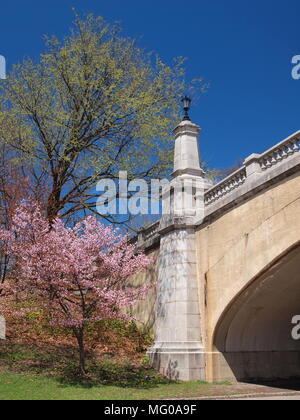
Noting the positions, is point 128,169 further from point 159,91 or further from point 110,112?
point 159,91

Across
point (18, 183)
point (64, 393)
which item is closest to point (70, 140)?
point (18, 183)

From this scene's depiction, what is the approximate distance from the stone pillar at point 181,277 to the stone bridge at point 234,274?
0.03m

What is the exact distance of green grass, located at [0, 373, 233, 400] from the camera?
33.6 feet

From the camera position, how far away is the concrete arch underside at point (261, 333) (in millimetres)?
13305

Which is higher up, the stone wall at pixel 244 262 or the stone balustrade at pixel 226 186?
the stone balustrade at pixel 226 186

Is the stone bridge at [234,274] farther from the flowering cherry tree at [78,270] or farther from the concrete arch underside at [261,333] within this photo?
the flowering cherry tree at [78,270]

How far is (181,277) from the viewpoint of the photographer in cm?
1500

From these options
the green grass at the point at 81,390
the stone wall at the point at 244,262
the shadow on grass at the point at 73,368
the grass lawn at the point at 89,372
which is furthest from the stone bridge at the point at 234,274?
the green grass at the point at 81,390

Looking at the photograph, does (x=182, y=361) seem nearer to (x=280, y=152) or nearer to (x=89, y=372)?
(x=89, y=372)

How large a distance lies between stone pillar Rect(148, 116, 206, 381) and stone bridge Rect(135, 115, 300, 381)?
0.03 m

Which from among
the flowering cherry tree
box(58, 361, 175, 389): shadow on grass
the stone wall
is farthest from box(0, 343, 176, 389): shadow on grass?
the stone wall

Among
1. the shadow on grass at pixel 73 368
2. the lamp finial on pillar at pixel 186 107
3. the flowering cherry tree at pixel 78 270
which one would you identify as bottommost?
the shadow on grass at pixel 73 368

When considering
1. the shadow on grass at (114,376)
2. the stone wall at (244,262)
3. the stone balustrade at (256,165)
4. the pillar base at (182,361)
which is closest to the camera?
the stone wall at (244,262)

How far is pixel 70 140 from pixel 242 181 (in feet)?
27.4
